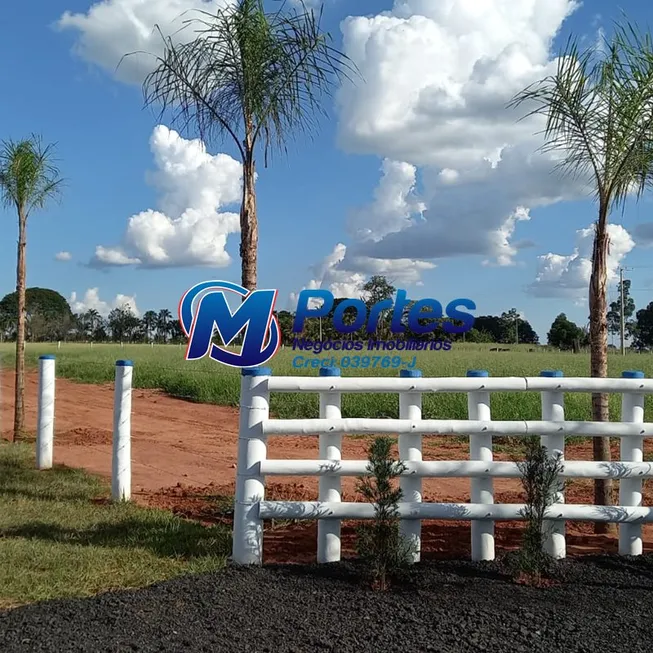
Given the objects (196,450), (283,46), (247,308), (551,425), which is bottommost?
(196,450)

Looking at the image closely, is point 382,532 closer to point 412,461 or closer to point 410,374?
point 412,461

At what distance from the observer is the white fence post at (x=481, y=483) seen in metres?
4.98

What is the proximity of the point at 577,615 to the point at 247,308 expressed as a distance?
5333mm

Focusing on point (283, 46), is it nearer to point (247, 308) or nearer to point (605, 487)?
point (247, 308)

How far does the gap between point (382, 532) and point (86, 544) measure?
2.54m

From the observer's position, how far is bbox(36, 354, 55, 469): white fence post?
8805mm

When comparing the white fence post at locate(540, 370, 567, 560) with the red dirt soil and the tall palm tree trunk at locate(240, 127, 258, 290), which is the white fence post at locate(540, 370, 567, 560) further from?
the tall palm tree trunk at locate(240, 127, 258, 290)

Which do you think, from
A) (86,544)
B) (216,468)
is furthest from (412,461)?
(216,468)

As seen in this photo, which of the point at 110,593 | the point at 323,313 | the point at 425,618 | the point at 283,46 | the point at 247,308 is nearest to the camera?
the point at 425,618

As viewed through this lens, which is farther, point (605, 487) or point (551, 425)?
point (605, 487)

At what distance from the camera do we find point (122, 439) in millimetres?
7168

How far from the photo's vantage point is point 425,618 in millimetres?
3854

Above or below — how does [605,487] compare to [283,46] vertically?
below

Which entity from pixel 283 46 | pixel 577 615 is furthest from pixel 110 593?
pixel 283 46
